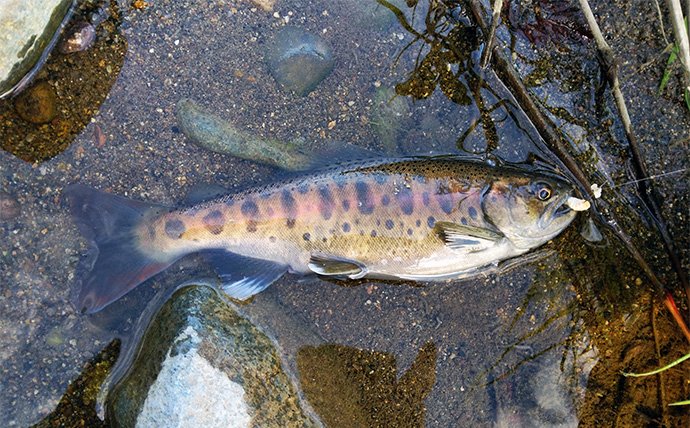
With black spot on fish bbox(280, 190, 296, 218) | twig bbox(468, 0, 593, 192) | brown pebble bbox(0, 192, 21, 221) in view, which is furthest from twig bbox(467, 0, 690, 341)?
brown pebble bbox(0, 192, 21, 221)

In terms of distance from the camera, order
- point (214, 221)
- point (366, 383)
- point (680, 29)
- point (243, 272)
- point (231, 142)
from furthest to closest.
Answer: point (231, 142), point (366, 383), point (243, 272), point (214, 221), point (680, 29)

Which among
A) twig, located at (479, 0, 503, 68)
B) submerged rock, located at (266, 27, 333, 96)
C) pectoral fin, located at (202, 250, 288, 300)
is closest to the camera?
twig, located at (479, 0, 503, 68)

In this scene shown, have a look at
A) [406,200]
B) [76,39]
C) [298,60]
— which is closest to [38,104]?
[76,39]

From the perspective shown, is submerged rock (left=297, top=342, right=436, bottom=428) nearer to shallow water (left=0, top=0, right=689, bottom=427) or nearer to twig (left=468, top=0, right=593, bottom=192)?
shallow water (left=0, top=0, right=689, bottom=427)

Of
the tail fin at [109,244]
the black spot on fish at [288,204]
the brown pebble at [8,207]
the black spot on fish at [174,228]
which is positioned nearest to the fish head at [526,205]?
the black spot on fish at [288,204]

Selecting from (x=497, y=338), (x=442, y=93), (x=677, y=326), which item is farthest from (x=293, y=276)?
(x=677, y=326)

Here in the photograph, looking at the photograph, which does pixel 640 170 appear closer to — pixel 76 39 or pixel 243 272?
pixel 243 272

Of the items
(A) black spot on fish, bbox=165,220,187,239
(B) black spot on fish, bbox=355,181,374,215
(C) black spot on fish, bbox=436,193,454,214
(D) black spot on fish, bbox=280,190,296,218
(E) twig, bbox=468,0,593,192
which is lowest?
(A) black spot on fish, bbox=165,220,187,239
